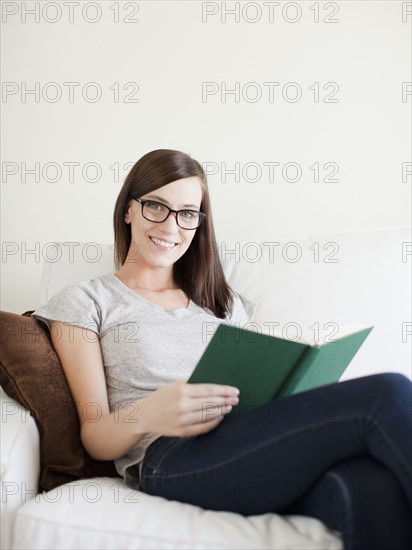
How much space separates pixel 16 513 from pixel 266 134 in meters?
1.59

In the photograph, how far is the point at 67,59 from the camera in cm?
245

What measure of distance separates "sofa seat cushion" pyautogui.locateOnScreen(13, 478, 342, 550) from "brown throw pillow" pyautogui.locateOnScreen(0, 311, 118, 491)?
0.52ft

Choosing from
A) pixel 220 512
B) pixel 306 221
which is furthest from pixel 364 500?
pixel 306 221

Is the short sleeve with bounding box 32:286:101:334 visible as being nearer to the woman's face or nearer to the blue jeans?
the woman's face

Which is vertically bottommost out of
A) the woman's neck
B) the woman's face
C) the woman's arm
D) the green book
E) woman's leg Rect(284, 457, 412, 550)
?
woman's leg Rect(284, 457, 412, 550)

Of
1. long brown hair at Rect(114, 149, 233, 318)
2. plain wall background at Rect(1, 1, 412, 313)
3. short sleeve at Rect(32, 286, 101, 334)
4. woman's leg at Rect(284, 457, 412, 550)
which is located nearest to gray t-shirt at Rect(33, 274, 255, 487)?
short sleeve at Rect(32, 286, 101, 334)

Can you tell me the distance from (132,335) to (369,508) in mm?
724

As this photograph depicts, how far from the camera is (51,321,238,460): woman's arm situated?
1.37 meters

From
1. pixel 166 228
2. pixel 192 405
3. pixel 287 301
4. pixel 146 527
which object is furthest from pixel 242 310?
pixel 146 527

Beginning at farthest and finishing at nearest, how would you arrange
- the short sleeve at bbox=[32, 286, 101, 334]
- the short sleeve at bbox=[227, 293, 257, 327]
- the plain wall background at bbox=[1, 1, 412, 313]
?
the plain wall background at bbox=[1, 1, 412, 313], the short sleeve at bbox=[227, 293, 257, 327], the short sleeve at bbox=[32, 286, 101, 334]

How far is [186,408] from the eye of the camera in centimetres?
137

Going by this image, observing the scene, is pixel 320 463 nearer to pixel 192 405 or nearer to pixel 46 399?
pixel 192 405

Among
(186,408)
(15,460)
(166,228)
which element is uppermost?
(166,228)

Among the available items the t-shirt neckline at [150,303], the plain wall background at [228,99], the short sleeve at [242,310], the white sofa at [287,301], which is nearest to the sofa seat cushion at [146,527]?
the white sofa at [287,301]
